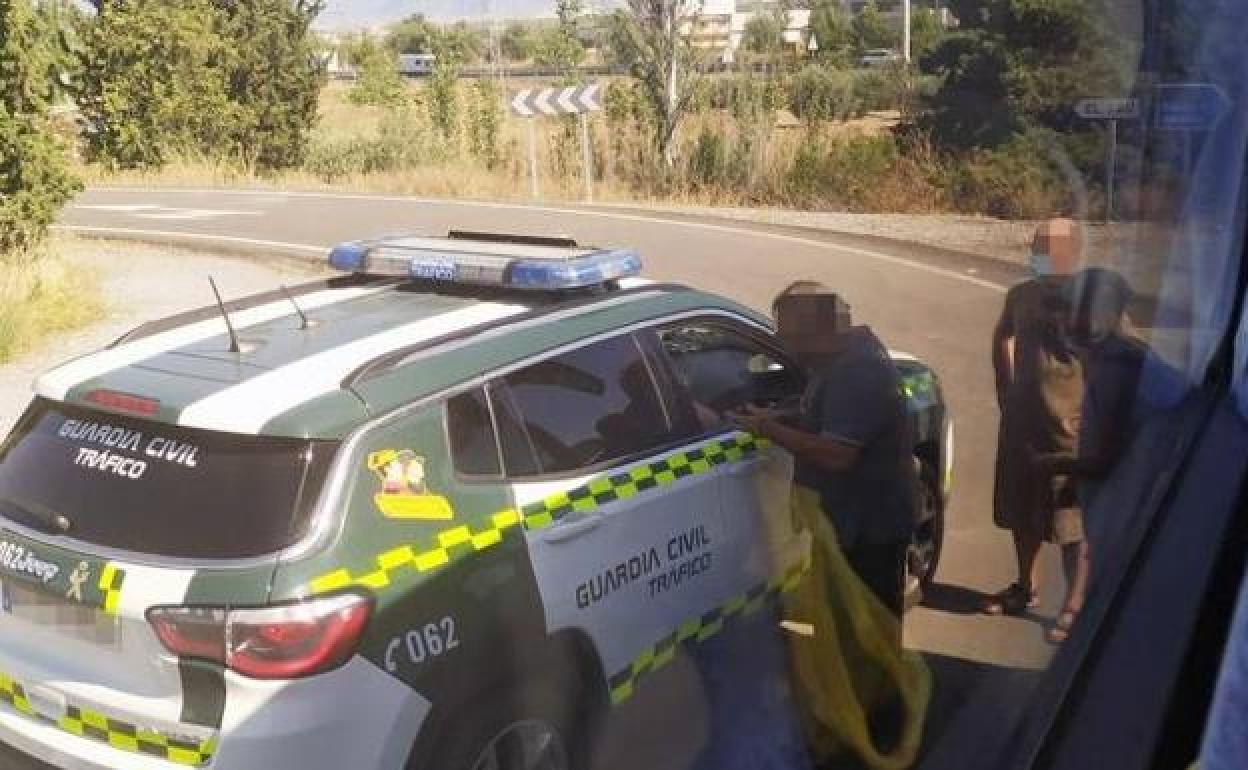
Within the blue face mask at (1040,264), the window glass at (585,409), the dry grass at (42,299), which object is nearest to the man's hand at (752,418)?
the window glass at (585,409)

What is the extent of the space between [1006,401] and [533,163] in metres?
2.44

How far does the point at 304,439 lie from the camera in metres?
2.28

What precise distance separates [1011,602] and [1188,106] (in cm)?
159

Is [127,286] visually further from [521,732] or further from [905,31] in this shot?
[905,31]

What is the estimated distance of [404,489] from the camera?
233cm

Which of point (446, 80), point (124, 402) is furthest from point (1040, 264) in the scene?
point (446, 80)

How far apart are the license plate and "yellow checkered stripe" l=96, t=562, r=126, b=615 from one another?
0.08ft

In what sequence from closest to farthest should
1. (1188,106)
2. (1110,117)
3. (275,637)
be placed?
(275,637)
(1110,117)
(1188,106)

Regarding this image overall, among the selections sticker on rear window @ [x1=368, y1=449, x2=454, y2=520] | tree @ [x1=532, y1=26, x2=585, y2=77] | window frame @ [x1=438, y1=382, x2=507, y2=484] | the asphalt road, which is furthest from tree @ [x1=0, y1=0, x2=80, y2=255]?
sticker on rear window @ [x1=368, y1=449, x2=454, y2=520]

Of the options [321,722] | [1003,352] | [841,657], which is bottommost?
[841,657]

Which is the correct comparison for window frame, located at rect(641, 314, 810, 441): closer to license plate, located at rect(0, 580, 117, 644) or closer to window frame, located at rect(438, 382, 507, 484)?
window frame, located at rect(438, 382, 507, 484)

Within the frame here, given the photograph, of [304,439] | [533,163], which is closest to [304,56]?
[533,163]

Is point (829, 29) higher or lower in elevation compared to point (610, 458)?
higher

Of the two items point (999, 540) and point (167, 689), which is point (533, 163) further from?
point (167, 689)
